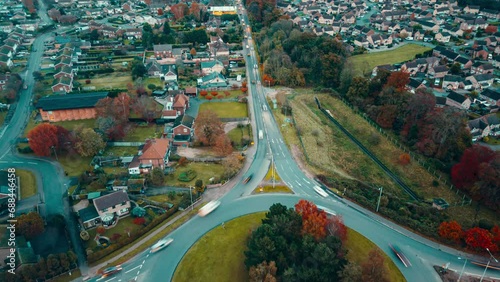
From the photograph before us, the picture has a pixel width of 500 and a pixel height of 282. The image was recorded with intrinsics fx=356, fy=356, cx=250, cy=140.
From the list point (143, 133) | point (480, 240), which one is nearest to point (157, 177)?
point (143, 133)

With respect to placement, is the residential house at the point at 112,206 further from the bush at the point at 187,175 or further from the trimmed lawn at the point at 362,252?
the trimmed lawn at the point at 362,252

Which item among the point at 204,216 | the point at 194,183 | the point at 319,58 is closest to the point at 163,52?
the point at 319,58

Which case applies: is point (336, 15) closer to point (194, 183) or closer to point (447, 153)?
point (447, 153)

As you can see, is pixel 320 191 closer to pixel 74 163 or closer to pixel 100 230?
pixel 100 230

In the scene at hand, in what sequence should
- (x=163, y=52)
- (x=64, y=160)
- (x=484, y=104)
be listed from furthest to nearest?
(x=163, y=52)
(x=484, y=104)
(x=64, y=160)

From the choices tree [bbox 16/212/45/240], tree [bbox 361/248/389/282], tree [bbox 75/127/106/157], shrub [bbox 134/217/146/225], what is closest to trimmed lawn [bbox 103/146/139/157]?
tree [bbox 75/127/106/157]

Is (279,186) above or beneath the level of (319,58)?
beneath
